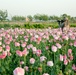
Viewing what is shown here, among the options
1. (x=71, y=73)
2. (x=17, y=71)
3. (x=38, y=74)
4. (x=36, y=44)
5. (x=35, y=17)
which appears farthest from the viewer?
(x=35, y=17)

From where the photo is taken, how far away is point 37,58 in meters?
5.77

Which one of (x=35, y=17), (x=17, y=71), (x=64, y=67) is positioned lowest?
(x=35, y=17)

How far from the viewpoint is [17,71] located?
3.07m

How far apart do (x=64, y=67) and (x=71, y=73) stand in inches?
29.2

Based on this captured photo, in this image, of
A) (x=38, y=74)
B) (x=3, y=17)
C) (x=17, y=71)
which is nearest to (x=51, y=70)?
(x=38, y=74)

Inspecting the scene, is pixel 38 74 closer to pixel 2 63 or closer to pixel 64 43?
pixel 2 63

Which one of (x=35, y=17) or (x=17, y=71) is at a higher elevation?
(x=17, y=71)

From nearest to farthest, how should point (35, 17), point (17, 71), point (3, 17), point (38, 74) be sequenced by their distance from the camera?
point (17, 71)
point (38, 74)
point (3, 17)
point (35, 17)

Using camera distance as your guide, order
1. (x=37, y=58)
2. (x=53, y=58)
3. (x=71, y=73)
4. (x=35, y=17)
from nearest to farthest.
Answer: (x=71, y=73), (x=37, y=58), (x=53, y=58), (x=35, y=17)

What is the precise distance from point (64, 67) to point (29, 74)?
1217 millimetres

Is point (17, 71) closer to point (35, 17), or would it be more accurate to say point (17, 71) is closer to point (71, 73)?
point (71, 73)

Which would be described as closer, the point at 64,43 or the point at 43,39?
the point at 64,43

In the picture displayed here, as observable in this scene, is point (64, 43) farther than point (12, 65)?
Yes

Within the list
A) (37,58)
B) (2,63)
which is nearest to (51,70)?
(37,58)
